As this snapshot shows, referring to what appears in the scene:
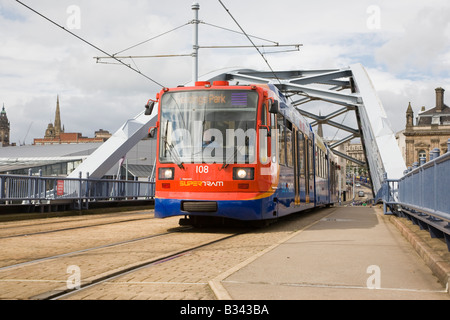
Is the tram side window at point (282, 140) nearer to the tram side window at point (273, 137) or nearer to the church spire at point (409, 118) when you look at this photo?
the tram side window at point (273, 137)

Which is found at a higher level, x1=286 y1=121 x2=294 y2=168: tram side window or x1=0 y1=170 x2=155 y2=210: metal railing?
x1=286 y1=121 x2=294 y2=168: tram side window

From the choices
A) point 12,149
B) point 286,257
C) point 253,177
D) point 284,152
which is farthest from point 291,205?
point 12,149

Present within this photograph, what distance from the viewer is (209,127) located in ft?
38.5

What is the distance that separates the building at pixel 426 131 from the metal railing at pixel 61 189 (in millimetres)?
73620

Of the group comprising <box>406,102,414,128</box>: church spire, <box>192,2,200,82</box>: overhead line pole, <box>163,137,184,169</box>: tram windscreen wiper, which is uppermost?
<box>406,102,414,128</box>: church spire

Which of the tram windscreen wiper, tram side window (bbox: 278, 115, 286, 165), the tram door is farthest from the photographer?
the tram door

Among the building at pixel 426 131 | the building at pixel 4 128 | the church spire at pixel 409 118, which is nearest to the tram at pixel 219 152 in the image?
the building at pixel 426 131

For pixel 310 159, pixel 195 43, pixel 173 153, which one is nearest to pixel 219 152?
pixel 173 153

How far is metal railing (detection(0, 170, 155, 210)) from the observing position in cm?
1667

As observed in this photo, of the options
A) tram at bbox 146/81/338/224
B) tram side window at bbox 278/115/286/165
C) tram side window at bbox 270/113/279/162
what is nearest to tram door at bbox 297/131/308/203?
tram side window at bbox 278/115/286/165

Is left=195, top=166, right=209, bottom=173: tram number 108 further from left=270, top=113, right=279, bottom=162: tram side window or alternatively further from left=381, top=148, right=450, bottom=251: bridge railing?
left=381, top=148, right=450, bottom=251: bridge railing

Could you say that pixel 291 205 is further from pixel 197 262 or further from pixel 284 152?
pixel 197 262

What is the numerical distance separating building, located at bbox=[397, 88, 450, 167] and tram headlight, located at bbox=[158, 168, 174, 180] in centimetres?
8371

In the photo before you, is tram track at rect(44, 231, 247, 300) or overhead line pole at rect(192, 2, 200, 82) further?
overhead line pole at rect(192, 2, 200, 82)
